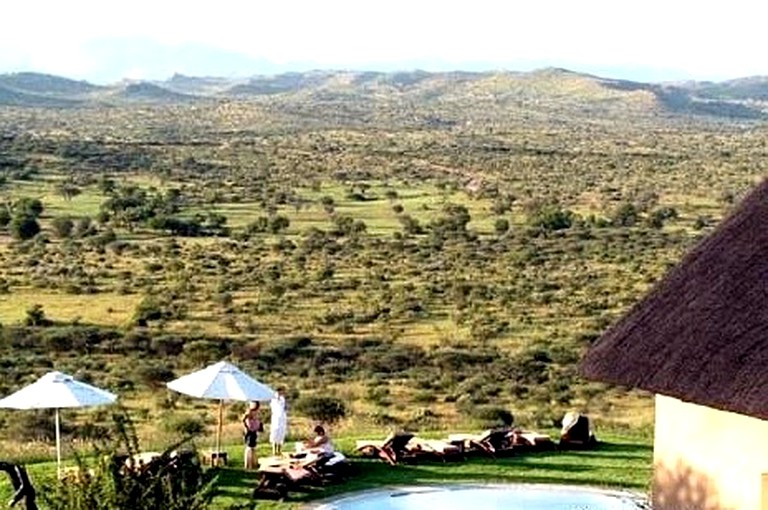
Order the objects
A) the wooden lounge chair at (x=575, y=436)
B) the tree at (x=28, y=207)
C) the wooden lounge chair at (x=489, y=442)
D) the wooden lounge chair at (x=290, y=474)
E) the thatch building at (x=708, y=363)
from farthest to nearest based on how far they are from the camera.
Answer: the tree at (x=28, y=207)
the wooden lounge chair at (x=575, y=436)
the wooden lounge chair at (x=489, y=442)
the wooden lounge chair at (x=290, y=474)
the thatch building at (x=708, y=363)

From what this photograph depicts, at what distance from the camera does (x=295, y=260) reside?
57.2 m

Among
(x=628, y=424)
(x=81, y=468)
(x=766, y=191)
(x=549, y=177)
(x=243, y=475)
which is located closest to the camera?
(x=81, y=468)

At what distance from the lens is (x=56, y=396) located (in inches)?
778

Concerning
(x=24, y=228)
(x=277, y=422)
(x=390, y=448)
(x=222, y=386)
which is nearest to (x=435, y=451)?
(x=390, y=448)

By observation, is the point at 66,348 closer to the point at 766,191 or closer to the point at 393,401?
the point at 393,401

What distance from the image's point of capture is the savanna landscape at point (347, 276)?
30.4 metres

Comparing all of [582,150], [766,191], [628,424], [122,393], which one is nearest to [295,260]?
[122,393]

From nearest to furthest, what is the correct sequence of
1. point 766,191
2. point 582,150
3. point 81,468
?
point 81,468, point 766,191, point 582,150

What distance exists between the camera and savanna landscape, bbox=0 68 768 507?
3042 cm

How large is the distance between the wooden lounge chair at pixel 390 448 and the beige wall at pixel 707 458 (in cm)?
721

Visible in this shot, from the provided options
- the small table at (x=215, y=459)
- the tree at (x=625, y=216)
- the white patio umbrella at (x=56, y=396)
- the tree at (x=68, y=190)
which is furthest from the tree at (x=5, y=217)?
the white patio umbrella at (x=56, y=396)

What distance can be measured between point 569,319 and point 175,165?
6237 cm

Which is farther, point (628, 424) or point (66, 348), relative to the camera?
point (66, 348)

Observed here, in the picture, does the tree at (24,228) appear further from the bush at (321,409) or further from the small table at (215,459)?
the small table at (215,459)
